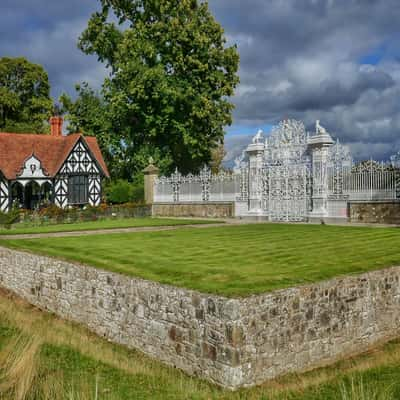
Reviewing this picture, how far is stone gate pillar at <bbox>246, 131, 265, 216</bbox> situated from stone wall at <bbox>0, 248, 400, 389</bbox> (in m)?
11.4

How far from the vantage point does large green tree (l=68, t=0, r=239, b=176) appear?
2869 centimetres

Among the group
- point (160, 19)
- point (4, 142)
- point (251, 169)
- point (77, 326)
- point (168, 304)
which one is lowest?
point (77, 326)

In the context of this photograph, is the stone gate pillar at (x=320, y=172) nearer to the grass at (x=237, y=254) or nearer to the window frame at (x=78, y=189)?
the grass at (x=237, y=254)

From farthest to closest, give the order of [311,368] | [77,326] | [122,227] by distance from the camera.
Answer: [122,227], [77,326], [311,368]

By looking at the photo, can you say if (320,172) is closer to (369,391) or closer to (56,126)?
(369,391)

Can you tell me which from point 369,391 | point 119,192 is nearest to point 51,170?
point 119,192

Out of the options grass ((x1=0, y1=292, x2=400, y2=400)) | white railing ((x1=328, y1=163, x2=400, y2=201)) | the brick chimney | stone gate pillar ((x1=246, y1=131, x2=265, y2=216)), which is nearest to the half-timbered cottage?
the brick chimney

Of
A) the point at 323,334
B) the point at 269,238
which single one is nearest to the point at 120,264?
the point at 323,334

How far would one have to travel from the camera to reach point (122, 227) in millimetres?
17734

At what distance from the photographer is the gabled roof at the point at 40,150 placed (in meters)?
28.9

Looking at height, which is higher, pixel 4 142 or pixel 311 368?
pixel 4 142

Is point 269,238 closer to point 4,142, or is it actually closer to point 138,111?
point 138,111

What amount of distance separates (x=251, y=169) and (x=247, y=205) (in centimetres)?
152

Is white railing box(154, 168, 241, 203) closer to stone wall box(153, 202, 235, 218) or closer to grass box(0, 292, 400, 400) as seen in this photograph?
stone wall box(153, 202, 235, 218)
